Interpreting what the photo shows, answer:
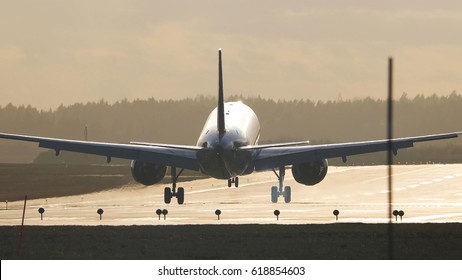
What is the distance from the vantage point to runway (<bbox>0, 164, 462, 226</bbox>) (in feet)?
196

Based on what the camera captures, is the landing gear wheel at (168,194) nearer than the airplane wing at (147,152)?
No

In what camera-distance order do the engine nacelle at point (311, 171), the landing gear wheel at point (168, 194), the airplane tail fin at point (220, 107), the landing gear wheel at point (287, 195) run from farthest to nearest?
the landing gear wheel at point (287, 195) < the engine nacelle at point (311, 171) < the landing gear wheel at point (168, 194) < the airplane tail fin at point (220, 107)

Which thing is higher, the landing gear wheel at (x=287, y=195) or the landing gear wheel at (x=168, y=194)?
the landing gear wheel at (x=287, y=195)

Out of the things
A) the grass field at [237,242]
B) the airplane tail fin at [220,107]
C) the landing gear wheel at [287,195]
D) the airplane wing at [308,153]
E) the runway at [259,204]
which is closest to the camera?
the grass field at [237,242]

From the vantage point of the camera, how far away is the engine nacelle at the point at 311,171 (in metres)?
79.0

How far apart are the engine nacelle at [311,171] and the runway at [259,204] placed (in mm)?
1880

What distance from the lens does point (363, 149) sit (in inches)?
3174

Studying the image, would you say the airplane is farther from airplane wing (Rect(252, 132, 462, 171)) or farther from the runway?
the runway

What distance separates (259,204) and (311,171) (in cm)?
445

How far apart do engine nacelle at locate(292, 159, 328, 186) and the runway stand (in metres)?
1.88

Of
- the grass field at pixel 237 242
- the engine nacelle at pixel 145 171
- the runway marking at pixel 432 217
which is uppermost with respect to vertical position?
the engine nacelle at pixel 145 171

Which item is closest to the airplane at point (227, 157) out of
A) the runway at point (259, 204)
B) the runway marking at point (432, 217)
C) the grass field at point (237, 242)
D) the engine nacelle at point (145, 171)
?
the engine nacelle at point (145, 171)

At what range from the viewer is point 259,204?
7944cm

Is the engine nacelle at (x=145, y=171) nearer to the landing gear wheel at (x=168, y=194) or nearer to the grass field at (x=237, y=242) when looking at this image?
the landing gear wheel at (x=168, y=194)
